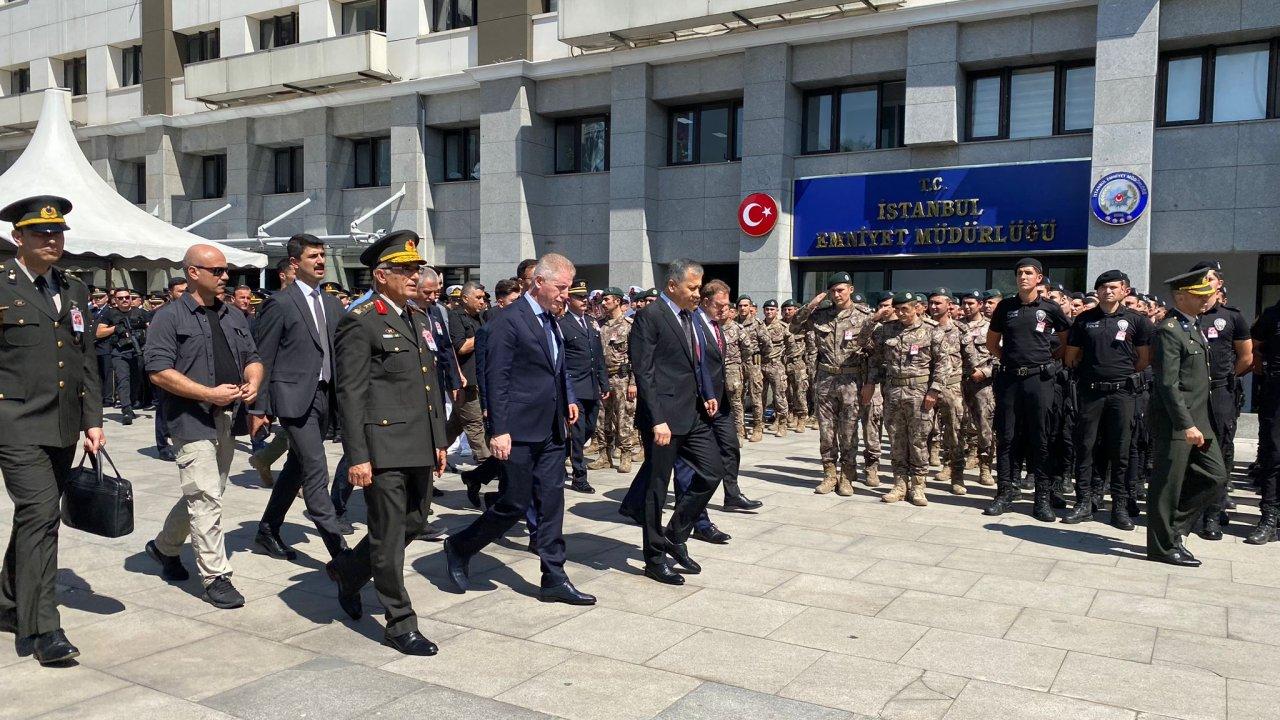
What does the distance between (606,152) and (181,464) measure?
16893 millimetres

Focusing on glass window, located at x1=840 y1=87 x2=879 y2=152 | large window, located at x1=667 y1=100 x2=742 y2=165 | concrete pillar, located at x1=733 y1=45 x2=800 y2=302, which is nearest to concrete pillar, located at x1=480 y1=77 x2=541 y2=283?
large window, located at x1=667 y1=100 x2=742 y2=165

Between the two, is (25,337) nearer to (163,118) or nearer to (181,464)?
(181,464)

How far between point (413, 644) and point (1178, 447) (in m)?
5.43

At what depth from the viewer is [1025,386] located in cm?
846

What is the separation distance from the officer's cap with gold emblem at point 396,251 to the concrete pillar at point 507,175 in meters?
16.2

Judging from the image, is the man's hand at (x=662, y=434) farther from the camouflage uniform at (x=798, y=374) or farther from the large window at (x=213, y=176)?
the large window at (x=213, y=176)

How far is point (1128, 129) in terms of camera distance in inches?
598

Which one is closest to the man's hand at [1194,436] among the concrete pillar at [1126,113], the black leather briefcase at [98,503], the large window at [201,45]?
the black leather briefcase at [98,503]

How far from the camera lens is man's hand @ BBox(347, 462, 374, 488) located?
4641 mm

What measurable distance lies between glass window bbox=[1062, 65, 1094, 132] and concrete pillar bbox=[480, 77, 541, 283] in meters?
10.8

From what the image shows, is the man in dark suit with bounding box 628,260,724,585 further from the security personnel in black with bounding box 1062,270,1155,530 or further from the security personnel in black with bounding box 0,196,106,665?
the security personnel in black with bounding box 1062,270,1155,530

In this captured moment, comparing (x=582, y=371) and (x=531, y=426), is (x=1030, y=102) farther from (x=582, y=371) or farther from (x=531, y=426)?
(x=531, y=426)


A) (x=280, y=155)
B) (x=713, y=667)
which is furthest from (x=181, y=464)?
(x=280, y=155)

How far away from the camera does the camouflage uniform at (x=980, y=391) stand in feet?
32.7
